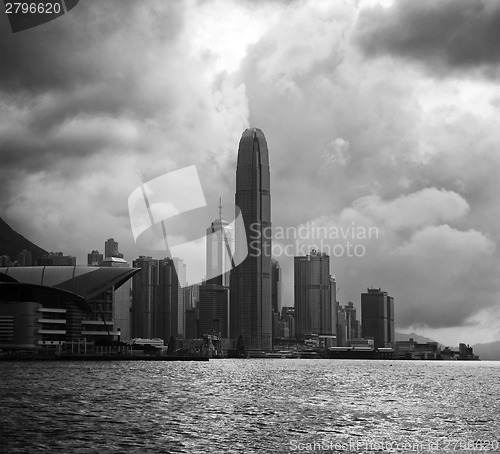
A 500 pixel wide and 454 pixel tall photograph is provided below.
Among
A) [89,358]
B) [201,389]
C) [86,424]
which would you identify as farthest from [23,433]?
[89,358]

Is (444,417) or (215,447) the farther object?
(444,417)

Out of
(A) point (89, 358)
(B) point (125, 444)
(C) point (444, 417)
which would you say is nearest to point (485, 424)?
(C) point (444, 417)

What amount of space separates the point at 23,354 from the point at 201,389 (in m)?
119

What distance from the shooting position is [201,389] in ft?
287

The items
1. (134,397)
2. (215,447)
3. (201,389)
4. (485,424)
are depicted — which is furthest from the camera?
(201,389)

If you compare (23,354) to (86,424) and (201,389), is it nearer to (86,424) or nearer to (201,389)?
(201,389)

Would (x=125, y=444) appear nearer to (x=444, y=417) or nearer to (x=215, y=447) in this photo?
(x=215, y=447)

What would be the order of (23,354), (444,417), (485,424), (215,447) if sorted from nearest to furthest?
(215,447)
(485,424)
(444,417)
(23,354)

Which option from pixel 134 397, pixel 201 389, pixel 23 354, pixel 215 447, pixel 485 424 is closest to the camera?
pixel 215 447

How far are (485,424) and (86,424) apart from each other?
26.5m

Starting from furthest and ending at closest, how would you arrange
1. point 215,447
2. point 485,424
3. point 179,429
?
1. point 485,424
2. point 179,429
3. point 215,447

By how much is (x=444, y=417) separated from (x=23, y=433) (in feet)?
98.7

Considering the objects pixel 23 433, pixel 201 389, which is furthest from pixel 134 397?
pixel 23 433

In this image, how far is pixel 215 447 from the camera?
43812 millimetres
